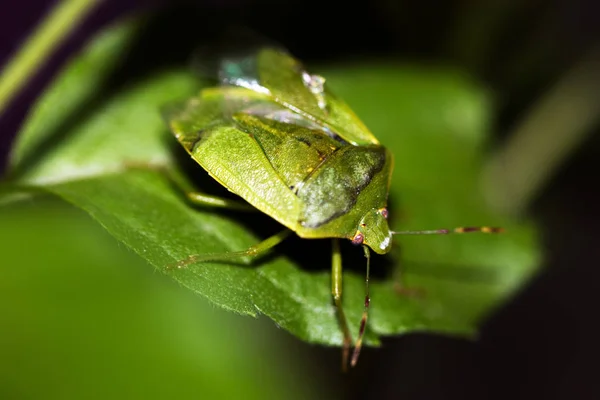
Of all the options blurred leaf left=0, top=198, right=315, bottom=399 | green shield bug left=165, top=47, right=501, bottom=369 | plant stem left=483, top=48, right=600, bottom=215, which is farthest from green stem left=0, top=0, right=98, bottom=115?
plant stem left=483, top=48, right=600, bottom=215

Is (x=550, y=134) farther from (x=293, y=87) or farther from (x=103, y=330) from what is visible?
(x=103, y=330)

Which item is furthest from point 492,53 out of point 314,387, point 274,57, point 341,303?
point 314,387

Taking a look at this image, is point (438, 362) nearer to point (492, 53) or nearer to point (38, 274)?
point (492, 53)

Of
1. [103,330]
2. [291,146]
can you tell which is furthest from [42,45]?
[103,330]

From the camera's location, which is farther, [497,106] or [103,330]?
[497,106]

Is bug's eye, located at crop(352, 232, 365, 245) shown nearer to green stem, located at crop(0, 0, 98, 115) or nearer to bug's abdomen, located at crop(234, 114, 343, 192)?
bug's abdomen, located at crop(234, 114, 343, 192)

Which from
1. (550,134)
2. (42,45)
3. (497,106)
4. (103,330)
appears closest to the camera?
(42,45)
